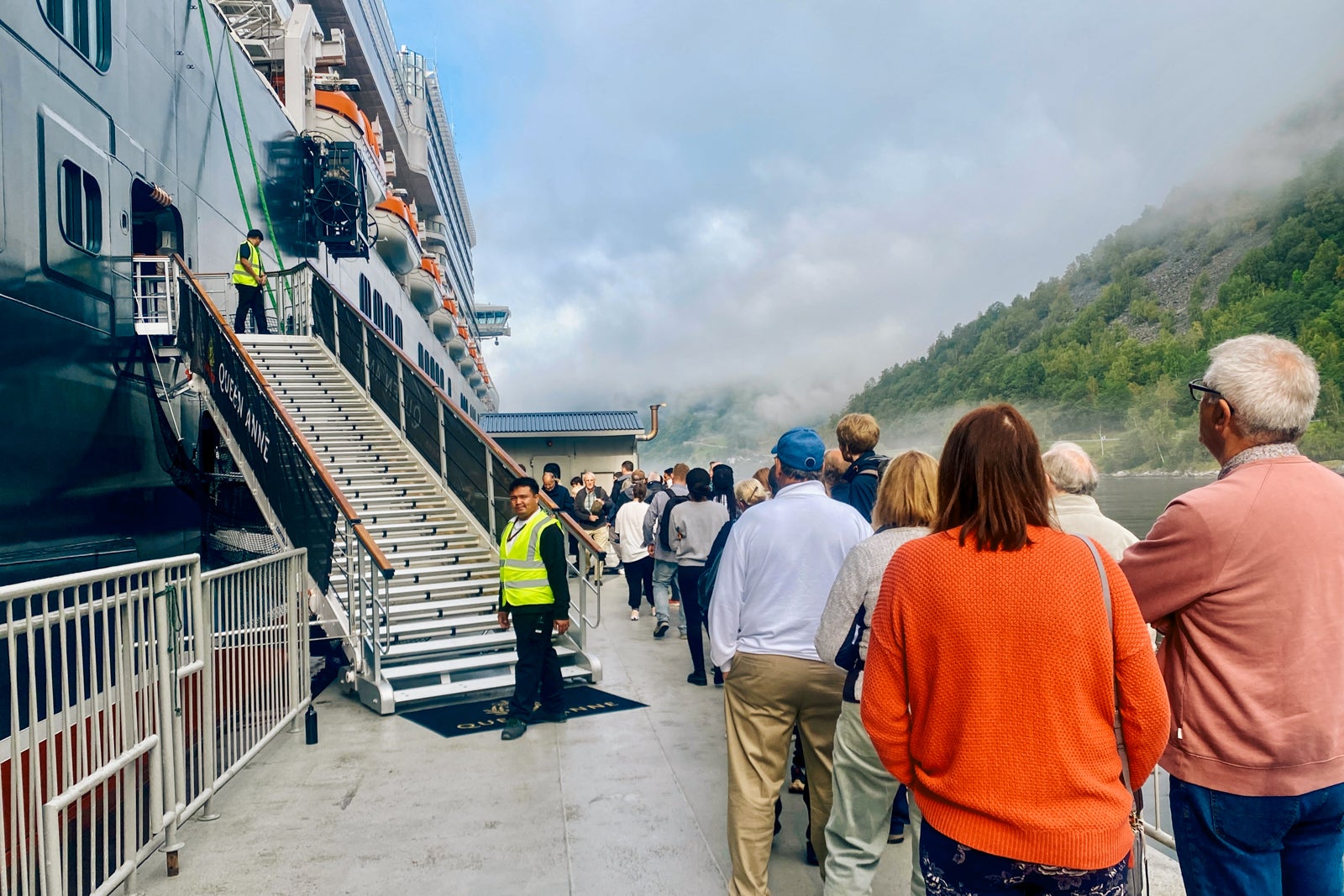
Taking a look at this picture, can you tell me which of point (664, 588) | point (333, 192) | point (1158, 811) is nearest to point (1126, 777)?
point (1158, 811)

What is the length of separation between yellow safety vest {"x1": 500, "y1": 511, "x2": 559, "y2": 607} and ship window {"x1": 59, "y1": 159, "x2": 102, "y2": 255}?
476 centimetres

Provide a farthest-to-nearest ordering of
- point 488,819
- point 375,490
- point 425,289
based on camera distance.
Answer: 1. point 425,289
2. point 375,490
3. point 488,819

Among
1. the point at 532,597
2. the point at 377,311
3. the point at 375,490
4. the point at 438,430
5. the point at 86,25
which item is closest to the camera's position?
the point at 532,597

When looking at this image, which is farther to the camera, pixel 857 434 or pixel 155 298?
pixel 155 298

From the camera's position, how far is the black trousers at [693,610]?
7168 millimetres

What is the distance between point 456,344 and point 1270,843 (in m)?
35.3

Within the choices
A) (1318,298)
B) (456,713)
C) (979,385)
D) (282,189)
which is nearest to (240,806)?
(456,713)

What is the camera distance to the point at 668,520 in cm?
795

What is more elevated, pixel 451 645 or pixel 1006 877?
pixel 1006 877

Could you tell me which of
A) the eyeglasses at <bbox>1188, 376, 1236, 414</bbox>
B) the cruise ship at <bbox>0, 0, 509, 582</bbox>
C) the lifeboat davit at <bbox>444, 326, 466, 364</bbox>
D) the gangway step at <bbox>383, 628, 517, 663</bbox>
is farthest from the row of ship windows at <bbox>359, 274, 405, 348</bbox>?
the eyeglasses at <bbox>1188, 376, 1236, 414</bbox>

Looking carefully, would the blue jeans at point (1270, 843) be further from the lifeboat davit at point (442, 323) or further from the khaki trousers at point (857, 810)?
the lifeboat davit at point (442, 323)

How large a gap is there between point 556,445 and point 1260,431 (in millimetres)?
23330

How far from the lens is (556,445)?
82.0 ft

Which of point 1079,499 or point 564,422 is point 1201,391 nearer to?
point 1079,499
